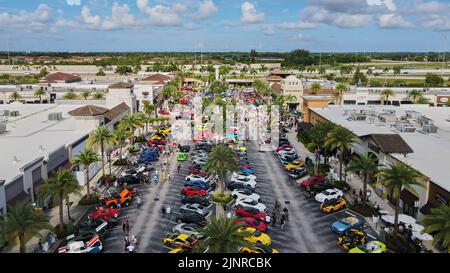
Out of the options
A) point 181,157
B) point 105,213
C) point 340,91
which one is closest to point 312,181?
point 181,157

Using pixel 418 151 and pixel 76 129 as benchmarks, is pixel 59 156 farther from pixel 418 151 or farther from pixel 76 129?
pixel 418 151

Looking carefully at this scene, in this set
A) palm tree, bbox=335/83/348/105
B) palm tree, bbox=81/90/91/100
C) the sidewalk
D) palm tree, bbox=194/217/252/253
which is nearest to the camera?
palm tree, bbox=194/217/252/253

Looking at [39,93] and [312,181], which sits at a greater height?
[39,93]

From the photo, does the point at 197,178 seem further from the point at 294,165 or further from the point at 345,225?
the point at 345,225

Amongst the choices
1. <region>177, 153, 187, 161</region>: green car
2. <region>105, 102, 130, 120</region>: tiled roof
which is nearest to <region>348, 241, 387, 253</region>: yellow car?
<region>177, 153, 187, 161</region>: green car

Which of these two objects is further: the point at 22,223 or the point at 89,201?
the point at 89,201

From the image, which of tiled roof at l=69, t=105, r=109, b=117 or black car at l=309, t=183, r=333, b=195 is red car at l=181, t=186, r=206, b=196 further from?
tiled roof at l=69, t=105, r=109, b=117
